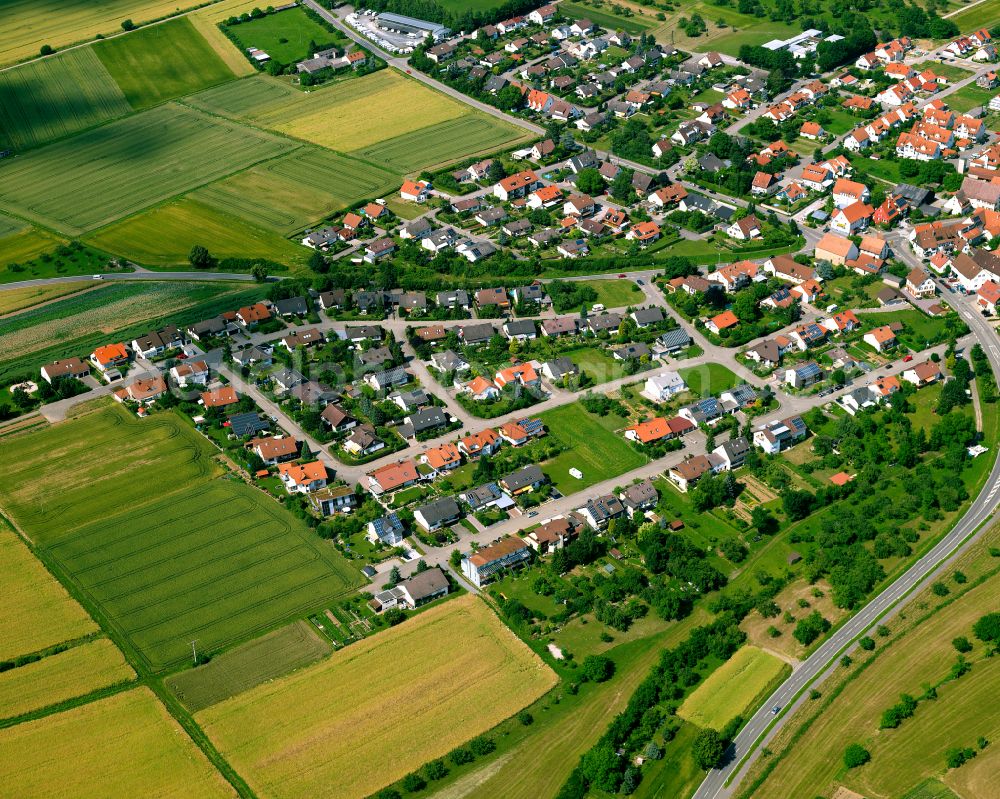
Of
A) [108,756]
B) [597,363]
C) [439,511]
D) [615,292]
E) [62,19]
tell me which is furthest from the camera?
[62,19]

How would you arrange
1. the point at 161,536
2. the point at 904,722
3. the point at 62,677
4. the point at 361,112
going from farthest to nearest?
the point at 361,112, the point at 161,536, the point at 62,677, the point at 904,722

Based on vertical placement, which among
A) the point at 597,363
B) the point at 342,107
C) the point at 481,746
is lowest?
the point at 481,746

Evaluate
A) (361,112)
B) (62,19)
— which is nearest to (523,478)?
(361,112)

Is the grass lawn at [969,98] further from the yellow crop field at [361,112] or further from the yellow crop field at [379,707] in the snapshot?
the yellow crop field at [379,707]

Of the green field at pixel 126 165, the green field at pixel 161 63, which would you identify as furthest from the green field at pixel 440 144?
the green field at pixel 161 63

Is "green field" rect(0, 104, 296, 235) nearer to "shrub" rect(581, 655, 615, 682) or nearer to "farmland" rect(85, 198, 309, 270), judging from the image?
"farmland" rect(85, 198, 309, 270)

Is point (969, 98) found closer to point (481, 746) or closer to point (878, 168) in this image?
point (878, 168)

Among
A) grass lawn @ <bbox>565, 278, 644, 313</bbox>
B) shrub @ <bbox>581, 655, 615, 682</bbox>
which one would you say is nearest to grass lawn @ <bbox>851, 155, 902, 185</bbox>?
grass lawn @ <bbox>565, 278, 644, 313</bbox>
